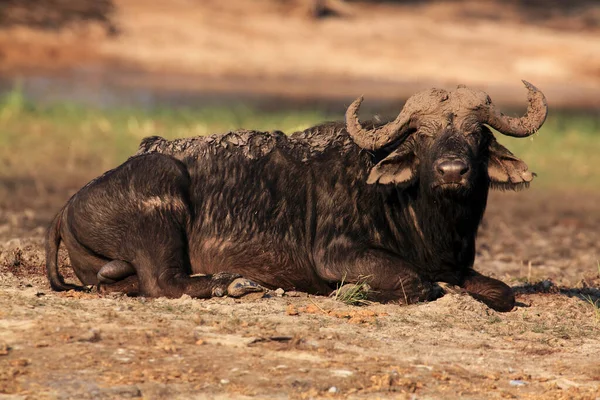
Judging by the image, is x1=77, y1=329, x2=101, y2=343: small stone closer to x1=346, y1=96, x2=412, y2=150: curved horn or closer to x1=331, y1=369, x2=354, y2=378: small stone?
x1=331, y1=369, x2=354, y2=378: small stone

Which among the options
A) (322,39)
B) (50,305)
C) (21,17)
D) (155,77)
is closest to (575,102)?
(322,39)

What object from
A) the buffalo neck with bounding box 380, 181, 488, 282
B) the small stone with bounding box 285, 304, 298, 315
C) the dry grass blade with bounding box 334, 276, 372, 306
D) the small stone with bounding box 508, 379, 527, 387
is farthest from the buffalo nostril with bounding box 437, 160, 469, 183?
the small stone with bounding box 508, 379, 527, 387

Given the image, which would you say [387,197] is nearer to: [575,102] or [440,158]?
[440,158]

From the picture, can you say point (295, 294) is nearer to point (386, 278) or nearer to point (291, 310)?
point (386, 278)

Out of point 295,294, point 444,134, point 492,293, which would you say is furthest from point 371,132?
point 492,293

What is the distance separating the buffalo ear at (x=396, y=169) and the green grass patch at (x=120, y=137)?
6348 mm

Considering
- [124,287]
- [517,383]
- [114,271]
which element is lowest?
[517,383]

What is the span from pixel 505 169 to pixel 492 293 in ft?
2.60

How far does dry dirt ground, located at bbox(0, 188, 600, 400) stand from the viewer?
17.0 ft

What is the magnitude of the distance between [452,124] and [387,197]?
27.0 inches

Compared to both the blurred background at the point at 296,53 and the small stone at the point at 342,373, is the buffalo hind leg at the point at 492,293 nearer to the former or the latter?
the small stone at the point at 342,373

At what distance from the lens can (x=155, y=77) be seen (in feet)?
90.2

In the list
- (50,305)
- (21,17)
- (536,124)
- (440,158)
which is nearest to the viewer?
(50,305)

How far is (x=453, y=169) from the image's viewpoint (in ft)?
21.6
